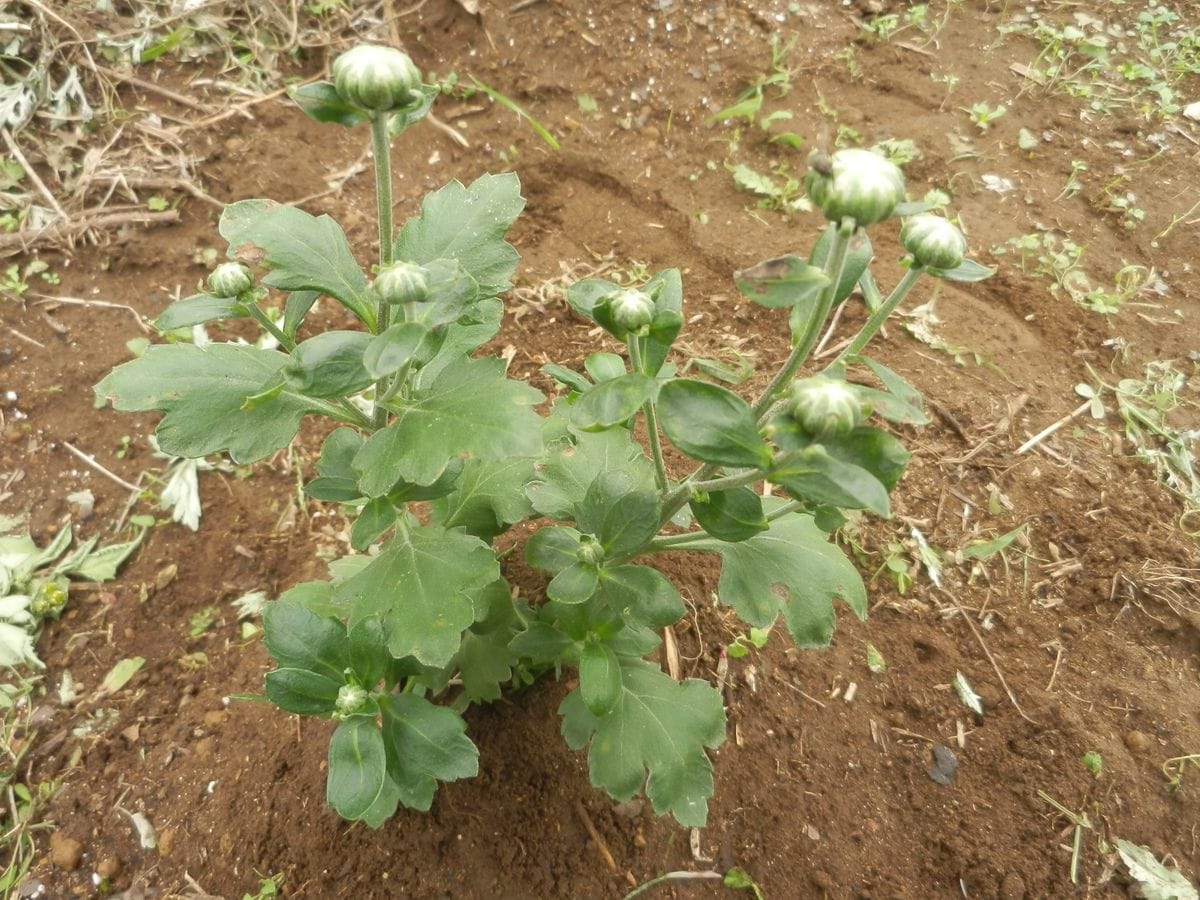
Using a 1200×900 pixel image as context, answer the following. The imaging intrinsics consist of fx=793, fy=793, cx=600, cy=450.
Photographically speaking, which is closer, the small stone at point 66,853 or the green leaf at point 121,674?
the small stone at point 66,853

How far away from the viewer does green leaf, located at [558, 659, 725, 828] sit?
2.07 metres

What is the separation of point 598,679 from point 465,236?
1.08m

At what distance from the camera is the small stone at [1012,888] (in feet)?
7.38

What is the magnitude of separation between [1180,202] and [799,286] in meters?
3.70

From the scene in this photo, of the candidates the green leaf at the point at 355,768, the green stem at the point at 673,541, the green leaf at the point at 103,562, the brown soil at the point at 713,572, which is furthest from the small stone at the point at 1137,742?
the green leaf at the point at 103,562

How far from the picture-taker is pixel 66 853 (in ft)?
7.75

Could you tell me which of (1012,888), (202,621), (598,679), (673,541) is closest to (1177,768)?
(1012,888)

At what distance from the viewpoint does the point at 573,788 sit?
2420mm

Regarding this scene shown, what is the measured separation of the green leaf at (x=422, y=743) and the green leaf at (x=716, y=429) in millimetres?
962

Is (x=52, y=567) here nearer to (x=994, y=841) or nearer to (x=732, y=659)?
(x=732, y=659)

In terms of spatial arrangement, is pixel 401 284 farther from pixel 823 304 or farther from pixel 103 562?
pixel 103 562

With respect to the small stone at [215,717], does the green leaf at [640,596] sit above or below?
above

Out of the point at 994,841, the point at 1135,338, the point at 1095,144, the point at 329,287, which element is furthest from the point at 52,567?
the point at 1095,144

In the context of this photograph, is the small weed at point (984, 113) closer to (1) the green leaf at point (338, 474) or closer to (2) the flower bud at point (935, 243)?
(2) the flower bud at point (935, 243)
